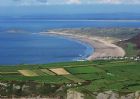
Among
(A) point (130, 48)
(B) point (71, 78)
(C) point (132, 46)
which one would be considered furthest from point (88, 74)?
(C) point (132, 46)

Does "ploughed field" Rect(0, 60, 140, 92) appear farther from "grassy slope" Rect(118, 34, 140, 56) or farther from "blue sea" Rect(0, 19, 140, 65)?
"grassy slope" Rect(118, 34, 140, 56)

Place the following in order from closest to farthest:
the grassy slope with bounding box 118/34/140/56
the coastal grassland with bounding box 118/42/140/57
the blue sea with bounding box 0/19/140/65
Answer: the blue sea with bounding box 0/19/140/65
the coastal grassland with bounding box 118/42/140/57
the grassy slope with bounding box 118/34/140/56

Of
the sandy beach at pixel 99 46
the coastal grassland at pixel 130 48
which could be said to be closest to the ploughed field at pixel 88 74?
the sandy beach at pixel 99 46

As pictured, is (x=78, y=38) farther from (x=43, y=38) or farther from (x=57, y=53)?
(x=57, y=53)

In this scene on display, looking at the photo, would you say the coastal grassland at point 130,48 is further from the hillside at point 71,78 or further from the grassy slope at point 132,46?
the hillside at point 71,78

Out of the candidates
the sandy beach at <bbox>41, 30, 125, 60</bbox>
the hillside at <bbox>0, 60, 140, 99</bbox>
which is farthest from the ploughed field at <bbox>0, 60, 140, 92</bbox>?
the sandy beach at <bbox>41, 30, 125, 60</bbox>

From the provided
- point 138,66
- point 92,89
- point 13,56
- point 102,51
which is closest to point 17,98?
point 92,89

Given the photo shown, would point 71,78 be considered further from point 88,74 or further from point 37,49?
point 37,49
